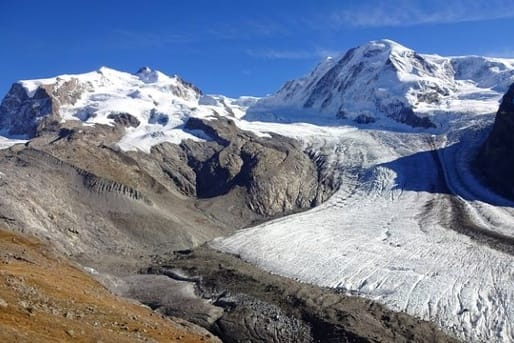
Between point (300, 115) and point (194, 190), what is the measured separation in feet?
198

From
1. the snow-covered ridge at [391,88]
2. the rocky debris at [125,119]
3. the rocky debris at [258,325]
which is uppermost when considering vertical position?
the snow-covered ridge at [391,88]

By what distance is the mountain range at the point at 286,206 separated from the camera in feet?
103

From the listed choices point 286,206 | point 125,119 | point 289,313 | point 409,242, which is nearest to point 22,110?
point 125,119

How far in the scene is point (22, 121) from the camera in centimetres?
11581

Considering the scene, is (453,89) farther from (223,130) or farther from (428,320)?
(428,320)

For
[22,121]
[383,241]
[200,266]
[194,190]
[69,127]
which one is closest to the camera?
[200,266]

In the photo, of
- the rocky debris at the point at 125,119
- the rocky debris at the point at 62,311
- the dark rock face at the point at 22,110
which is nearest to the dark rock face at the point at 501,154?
the rocky debris at the point at 62,311

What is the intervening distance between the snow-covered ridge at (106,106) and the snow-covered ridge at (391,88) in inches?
644

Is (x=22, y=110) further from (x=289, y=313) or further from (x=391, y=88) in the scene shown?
(x=289, y=313)

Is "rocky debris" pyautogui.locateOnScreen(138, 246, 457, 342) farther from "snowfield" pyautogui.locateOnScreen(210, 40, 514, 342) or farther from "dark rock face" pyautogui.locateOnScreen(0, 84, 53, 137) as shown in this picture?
"dark rock face" pyautogui.locateOnScreen(0, 84, 53, 137)

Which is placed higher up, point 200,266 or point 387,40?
point 387,40

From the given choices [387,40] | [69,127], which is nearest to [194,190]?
[69,127]

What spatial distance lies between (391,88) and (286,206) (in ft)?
197

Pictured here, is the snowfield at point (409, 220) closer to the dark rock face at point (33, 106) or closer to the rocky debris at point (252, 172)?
the rocky debris at point (252, 172)
